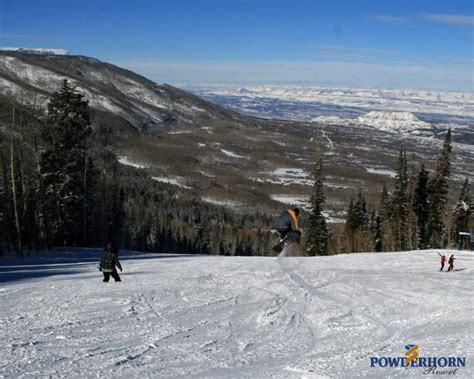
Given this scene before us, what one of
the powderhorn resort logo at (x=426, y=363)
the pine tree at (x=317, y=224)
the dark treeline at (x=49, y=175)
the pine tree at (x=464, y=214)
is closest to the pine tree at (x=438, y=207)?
the pine tree at (x=464, y=214)

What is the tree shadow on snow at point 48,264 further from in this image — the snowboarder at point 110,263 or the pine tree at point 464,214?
the pine tree at point 464,214

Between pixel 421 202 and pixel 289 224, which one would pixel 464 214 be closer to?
pixel 421 202

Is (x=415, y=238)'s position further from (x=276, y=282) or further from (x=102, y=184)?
(x=276, y=282)

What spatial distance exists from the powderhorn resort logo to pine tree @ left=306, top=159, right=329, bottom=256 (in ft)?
123

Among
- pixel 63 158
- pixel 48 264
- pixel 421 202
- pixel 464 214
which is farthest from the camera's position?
pixel 421 202

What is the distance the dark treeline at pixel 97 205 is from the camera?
33.4 meters

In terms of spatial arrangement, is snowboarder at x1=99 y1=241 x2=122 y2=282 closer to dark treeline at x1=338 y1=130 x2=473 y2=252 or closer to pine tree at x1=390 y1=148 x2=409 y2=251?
dark treeline at x1=338 y1=130 x2=473 y2=252

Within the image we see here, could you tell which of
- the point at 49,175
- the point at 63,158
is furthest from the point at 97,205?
the point at 63,158

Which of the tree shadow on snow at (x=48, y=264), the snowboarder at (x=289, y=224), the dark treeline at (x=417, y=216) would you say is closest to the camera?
the snowboarder at (x=289, y=224)

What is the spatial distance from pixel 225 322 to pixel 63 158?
80.9ft

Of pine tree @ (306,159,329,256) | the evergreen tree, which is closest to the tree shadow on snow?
pine tree @ (306,159,329,256)

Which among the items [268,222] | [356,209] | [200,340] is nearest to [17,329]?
[200,340]

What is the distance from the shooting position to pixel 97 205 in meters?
45.4

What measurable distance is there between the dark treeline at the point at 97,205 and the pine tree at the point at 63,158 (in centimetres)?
7
